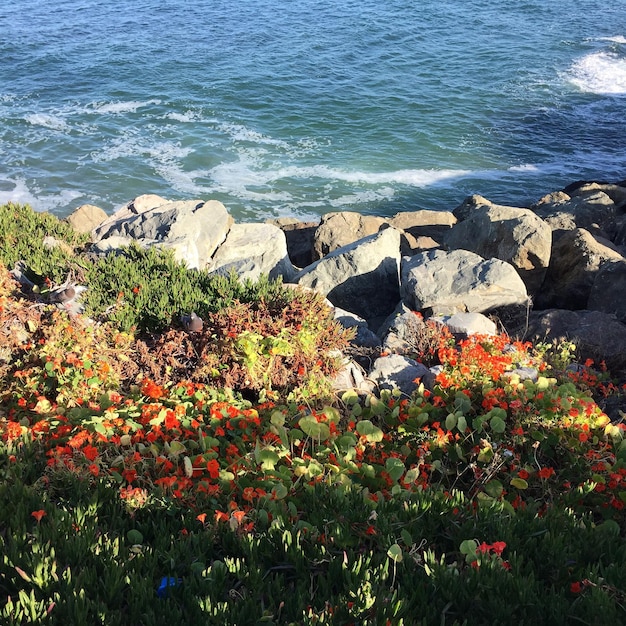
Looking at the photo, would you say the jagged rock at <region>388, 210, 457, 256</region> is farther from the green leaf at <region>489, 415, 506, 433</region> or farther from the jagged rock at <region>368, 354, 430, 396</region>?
the green leaf at <region>489, 415, 506, 433</region>

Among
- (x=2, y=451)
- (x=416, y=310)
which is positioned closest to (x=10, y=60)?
(x=416, y=310)

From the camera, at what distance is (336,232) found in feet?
47.2

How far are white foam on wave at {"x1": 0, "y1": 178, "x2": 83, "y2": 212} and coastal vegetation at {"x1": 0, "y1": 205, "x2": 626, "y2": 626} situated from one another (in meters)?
12.5

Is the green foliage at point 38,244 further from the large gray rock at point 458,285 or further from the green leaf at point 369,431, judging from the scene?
the large gray rock at point 458,285

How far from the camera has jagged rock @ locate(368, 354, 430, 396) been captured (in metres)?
6.85

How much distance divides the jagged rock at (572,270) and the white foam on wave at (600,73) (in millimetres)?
21414

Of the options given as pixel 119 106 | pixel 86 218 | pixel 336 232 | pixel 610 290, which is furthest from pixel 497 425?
pixel 119 106

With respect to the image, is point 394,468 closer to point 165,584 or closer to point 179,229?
point 165,584

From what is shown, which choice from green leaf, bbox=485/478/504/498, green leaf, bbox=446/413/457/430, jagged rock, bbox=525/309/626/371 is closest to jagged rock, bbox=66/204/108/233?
jagged rock, bbox=525/309/626/371

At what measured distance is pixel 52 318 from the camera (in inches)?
270

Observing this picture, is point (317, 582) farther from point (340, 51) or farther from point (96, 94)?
point (340, 51)

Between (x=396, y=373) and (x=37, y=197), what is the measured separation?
57.3ft

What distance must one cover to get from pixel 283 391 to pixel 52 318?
104 inches

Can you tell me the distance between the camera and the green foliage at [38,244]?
7.81 metres
